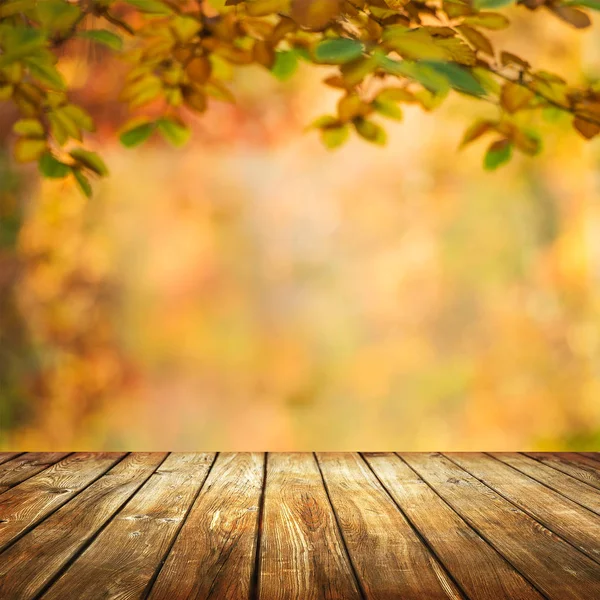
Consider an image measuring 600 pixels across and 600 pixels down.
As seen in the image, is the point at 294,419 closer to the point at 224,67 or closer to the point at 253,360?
the point at 253,360

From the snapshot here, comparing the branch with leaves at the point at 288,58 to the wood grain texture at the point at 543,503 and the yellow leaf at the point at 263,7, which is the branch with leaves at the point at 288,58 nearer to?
the yellow leaf at the point at 263,7

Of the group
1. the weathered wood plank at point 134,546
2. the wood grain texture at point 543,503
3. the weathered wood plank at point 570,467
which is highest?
the weathered wood plank at point 134,546

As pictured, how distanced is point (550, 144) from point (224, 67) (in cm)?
182

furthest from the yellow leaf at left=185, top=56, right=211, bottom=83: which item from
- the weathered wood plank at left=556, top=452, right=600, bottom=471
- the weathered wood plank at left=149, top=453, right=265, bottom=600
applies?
the weathered wood plank at left=556, top=452, right=600, bottom=471

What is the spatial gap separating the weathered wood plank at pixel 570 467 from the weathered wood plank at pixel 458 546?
42 cm

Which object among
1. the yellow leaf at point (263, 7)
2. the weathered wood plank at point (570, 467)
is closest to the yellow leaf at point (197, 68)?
the yellow leaf at point (263, 7)

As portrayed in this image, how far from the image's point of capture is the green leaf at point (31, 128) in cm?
111

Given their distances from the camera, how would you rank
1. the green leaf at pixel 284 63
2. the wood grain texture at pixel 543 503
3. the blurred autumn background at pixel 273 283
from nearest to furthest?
the green leaf at pixel 284 63, the wood grain texture at pixel 543 503, the blurred autumn background at pixel 273 283

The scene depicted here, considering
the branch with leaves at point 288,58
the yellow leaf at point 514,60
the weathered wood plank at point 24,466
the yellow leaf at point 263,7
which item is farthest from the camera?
the weathered wood plank at point 24,466

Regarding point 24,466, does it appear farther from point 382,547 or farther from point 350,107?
point 350,107

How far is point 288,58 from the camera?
1155 millimetres

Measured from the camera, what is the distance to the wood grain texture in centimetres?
134

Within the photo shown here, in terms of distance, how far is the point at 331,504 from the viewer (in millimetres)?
1559

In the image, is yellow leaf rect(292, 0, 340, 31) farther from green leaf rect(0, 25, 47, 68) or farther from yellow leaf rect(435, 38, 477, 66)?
green leaf rect(0, 25, 47, 68)
